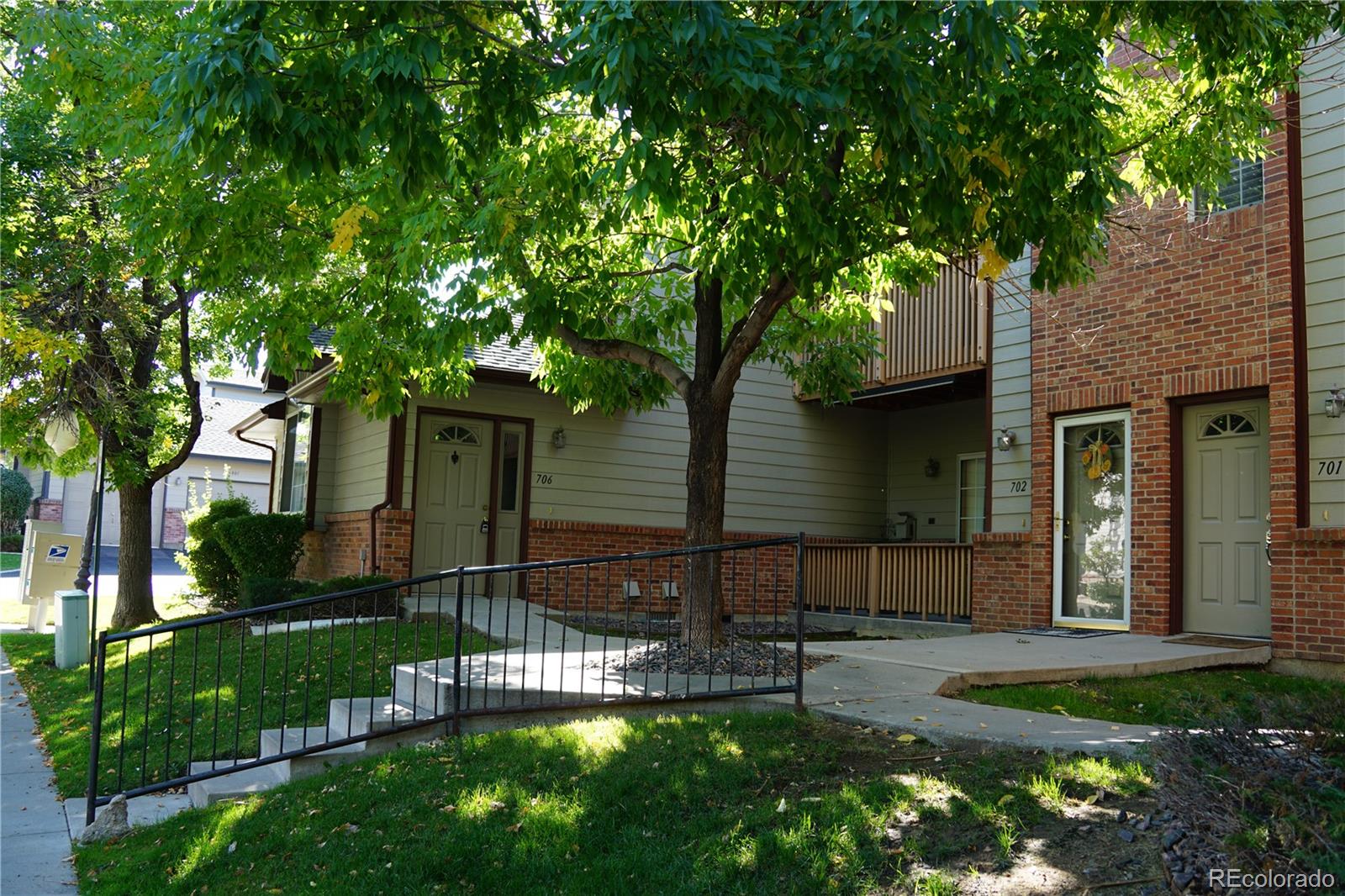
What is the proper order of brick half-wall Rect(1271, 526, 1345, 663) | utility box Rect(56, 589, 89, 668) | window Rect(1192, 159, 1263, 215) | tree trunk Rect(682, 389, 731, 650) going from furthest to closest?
utility box Rect(56, 589, 89, 668)
window Rect(1192, 159, 1263, 215)
brick half-wall Rect(1271, 526, 1345, 663)
tree trunk Rect(682, 389, 731, 650)

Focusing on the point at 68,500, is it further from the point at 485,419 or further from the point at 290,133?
the point at 290,133

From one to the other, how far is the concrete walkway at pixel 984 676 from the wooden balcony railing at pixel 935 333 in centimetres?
358

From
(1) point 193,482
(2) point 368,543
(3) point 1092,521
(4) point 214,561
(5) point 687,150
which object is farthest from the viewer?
(1) point 193,482

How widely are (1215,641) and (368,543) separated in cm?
969

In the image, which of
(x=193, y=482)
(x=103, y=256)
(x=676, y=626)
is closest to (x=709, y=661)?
(x=676, y=626)

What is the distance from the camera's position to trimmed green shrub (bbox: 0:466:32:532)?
35312mm

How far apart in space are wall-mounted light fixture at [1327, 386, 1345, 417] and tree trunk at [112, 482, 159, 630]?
13.2 m

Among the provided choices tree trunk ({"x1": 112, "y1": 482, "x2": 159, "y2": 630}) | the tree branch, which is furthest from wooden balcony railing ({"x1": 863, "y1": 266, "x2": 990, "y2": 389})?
tree trunk ({"x1": 112, "y1": 482, "x2": 159, "y2": 630})

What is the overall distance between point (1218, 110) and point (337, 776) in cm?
702

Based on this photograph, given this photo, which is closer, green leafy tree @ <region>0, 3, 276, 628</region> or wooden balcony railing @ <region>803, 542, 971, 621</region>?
green leafy tree @ <region>0, 3, 276, 628</region>

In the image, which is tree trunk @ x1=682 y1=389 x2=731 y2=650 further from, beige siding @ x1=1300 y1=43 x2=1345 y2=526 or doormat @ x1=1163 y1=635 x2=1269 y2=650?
beige siding @ x1=1300 y1=43 x2=1345 y2=526

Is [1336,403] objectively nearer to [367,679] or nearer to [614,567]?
[367,679]

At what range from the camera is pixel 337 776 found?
5.83m

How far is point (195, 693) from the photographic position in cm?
809
